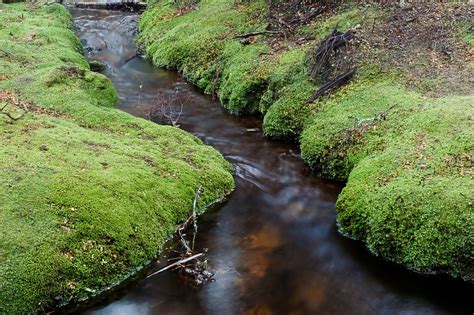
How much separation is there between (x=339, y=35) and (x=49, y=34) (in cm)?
1337

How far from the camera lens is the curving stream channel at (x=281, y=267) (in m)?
8.07

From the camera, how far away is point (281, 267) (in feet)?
29.6

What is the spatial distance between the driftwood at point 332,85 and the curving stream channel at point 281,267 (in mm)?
1699

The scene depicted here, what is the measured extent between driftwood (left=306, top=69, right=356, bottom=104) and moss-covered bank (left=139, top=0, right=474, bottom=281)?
28 centimetres

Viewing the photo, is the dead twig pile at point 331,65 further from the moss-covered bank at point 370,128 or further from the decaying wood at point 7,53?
the decaying wood at point 7,53

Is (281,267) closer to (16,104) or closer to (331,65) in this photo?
(331,65)

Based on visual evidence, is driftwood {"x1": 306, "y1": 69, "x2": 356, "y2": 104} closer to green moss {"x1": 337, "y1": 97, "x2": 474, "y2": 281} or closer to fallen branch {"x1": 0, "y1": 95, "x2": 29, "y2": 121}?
green moss {"x1": 337, "y1": 97, "x2": 474, "y2": 281}

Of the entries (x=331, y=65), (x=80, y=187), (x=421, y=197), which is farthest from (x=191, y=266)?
(x=331, y=65)

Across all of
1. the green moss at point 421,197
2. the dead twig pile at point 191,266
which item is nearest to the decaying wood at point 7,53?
the dead twig pile at point 191,266

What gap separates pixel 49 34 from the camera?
21.7 m

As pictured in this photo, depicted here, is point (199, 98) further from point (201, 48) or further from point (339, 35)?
point (339, 35)

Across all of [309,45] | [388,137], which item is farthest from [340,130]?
[309,45]

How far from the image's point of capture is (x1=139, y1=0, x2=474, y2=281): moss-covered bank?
29.0 feet

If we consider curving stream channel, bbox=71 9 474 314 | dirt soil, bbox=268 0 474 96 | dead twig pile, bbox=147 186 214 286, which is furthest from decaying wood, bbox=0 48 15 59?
dead twig pile, bbox=147 186 214 286
